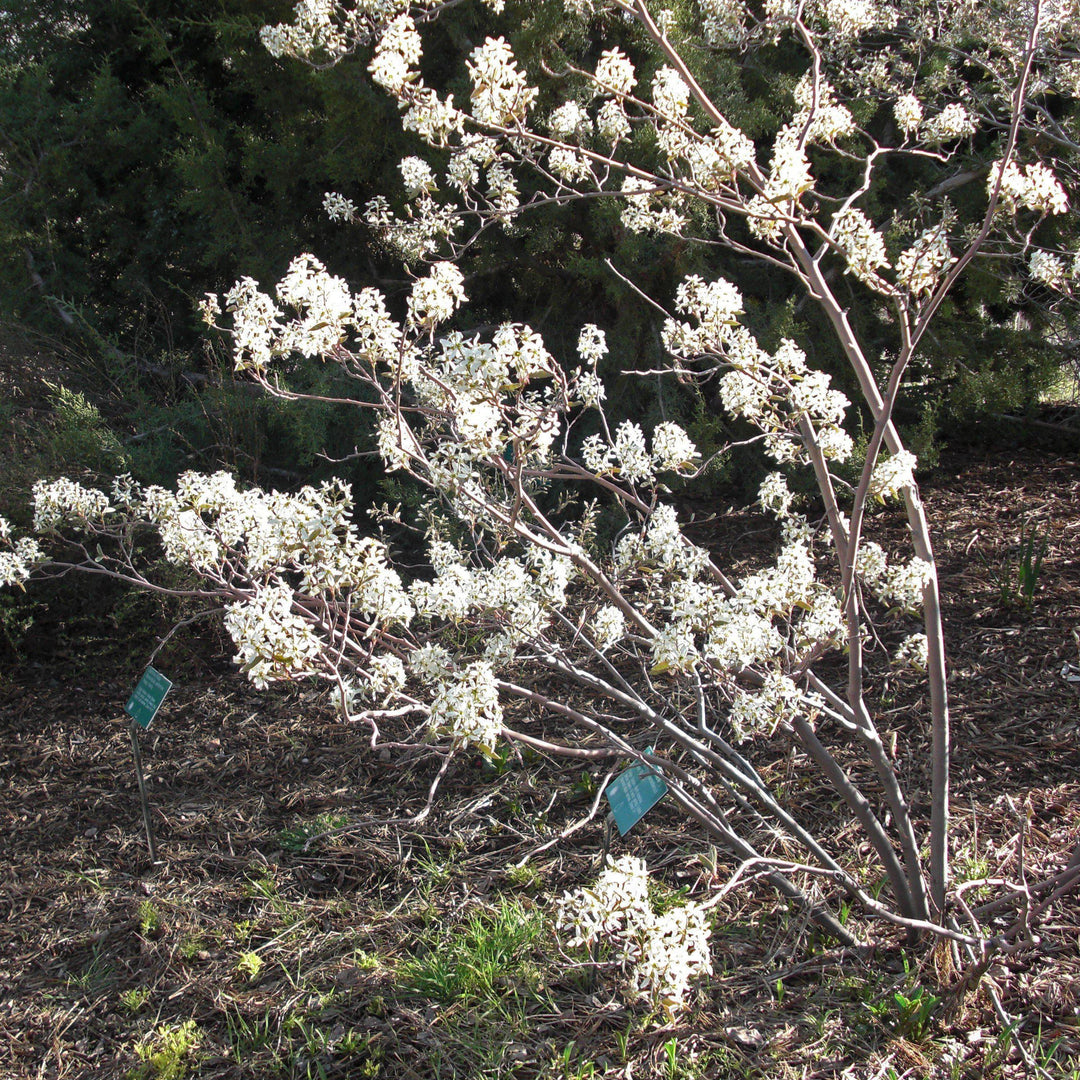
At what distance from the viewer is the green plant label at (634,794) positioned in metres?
2.10

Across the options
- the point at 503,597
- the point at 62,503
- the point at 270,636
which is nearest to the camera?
the point at 270,636

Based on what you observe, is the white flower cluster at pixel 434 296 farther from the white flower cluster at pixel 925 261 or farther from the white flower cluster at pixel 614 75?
the white flower cluster at pixel 925 261

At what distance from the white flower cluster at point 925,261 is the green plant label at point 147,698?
2305 millimetres

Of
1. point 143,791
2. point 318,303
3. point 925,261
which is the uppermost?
point 925,261

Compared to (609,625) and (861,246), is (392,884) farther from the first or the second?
(861,246)

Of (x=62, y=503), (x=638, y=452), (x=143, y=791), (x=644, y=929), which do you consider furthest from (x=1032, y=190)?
(x=143, y=791)

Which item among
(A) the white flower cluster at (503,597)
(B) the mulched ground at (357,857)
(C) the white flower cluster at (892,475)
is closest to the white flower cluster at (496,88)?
(A) the white flower cluster at (503,597)

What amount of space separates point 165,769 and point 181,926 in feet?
3.13

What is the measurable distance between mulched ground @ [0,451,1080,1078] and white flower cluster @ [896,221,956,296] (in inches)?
53.4

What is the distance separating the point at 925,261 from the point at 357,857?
2352 mm

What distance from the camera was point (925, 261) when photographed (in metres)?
1.93

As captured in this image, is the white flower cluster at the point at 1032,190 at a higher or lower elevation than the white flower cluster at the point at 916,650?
higher

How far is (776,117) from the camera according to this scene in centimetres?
435

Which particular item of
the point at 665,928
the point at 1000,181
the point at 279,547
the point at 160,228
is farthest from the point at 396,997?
the point at 160,228
